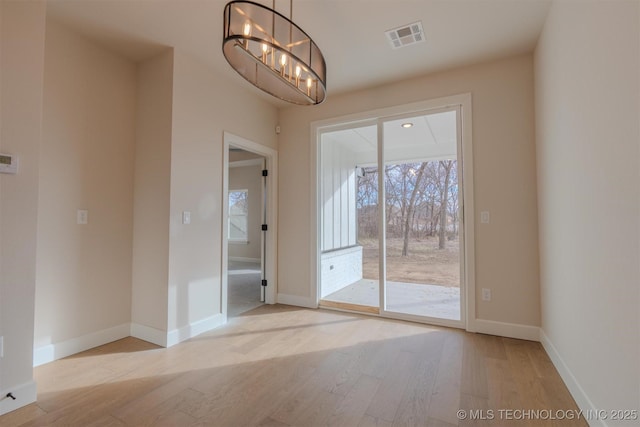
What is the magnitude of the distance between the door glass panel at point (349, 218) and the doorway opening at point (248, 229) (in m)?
0.75

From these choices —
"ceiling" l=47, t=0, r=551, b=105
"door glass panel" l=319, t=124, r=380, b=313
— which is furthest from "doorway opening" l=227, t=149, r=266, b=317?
"ceiling" l=47, t=0, r=551, b=105

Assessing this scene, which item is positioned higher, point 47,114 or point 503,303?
point 47,114

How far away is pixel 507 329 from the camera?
9.72 ft

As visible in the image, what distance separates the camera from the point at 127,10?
93.8 inches

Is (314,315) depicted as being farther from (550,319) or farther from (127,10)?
(127,10)

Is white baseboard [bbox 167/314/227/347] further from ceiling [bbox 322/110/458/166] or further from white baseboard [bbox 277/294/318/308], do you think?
ceiling [bbox 322/110/458/166]

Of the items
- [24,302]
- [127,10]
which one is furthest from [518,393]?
[127,10]

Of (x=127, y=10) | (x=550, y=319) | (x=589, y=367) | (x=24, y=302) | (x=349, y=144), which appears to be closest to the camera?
(x=589, y=367)

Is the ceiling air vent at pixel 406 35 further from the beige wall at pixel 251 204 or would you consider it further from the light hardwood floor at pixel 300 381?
the beige wall at pixel 251 204

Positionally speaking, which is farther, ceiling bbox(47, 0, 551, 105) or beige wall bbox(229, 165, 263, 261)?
beige wall bbox(229, 165, 263, 261)

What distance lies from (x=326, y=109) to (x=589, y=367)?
11.8ft

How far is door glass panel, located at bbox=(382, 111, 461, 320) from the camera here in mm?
3381

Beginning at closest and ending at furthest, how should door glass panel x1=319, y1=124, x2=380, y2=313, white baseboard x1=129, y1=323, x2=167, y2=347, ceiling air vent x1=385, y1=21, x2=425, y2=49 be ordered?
1. ceiling air vent x1=385, y1=21, x2=425, y2=49
2. white baseboard x1=129, y1=323, x2=167, y2=347
3. door glass panel x1=319, y1=124, x2=380, y2=313

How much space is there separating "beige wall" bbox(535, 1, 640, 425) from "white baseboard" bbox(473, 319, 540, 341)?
324 mm
